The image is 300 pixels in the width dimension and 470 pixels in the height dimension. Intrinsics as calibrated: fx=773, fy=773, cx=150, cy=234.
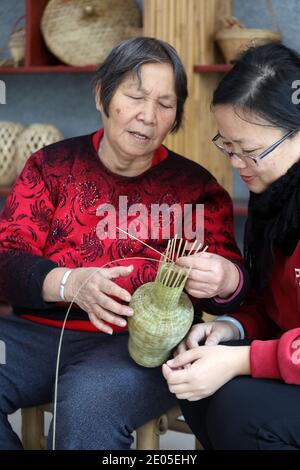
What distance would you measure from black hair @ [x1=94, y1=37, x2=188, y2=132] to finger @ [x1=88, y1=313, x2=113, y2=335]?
52cm

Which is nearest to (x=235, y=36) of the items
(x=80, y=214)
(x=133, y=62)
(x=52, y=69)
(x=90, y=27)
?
(x=90, y=27)

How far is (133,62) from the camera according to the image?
1809 mm

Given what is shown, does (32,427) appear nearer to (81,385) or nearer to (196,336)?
(81,385)

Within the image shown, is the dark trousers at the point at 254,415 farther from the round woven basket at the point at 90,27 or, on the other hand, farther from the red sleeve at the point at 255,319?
the round woven basket at the point at 90,27

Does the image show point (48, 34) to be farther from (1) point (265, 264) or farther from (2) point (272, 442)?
(2) point (272, 442)

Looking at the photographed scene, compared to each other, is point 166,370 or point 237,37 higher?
point 237,37

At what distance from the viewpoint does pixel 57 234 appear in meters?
1.87

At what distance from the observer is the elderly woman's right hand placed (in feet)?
5.19

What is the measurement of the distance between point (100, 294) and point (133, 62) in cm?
57

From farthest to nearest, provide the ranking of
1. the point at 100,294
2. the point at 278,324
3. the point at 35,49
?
1. the point at 35,49
2. the point at 278,324
3. the point at 100,294

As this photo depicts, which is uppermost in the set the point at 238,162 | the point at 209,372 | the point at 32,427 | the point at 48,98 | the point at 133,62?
the point at 133,62

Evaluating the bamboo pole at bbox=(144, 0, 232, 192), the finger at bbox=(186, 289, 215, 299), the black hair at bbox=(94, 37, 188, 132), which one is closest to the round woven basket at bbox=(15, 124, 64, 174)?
the bamboo pole at bbox=(144, 0, 232, 192)

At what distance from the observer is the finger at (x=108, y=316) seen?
1594mm

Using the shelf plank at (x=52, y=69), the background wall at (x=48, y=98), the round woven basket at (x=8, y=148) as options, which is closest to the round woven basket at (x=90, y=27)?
the shelf plank at (x=52, y=69)
